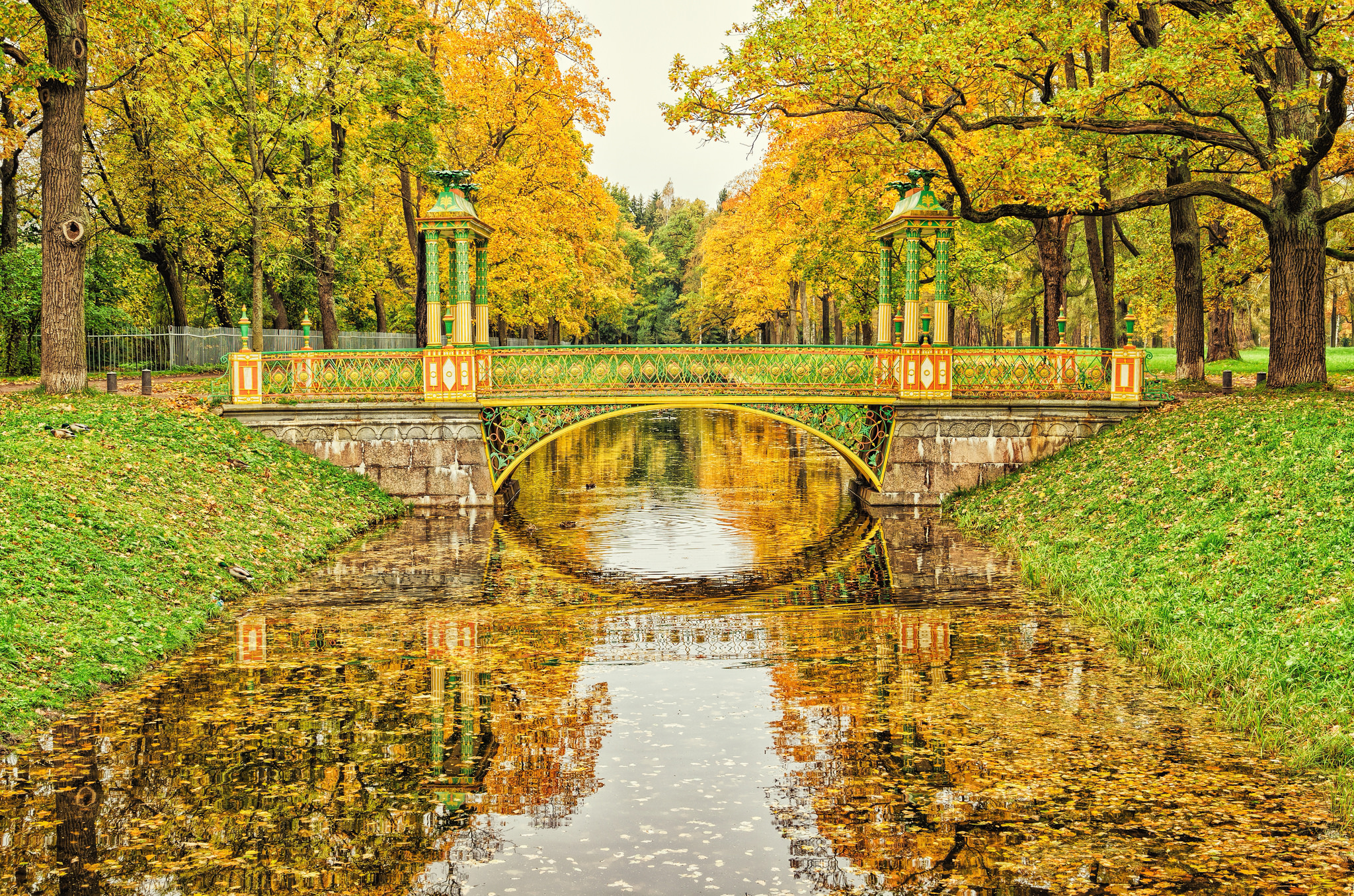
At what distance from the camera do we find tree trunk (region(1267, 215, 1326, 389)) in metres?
21.1

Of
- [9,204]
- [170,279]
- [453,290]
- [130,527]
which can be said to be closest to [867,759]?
[130,527]

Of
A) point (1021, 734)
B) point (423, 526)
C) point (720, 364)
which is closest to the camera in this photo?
point (1021, 734)

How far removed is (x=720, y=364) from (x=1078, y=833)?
15704 mm

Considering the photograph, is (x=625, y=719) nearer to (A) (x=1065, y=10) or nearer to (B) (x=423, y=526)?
(B) (x=423, y=526)

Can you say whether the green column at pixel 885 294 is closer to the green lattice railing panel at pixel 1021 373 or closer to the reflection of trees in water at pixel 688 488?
the green lattice railing panel at pixel 1021 373

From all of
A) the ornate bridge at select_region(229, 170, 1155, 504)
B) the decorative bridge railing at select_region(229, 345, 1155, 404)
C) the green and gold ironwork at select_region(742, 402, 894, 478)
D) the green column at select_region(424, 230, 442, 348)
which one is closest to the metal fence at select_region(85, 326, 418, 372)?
the decorative bridge railing at select_region(229, 345, 1155, 404)

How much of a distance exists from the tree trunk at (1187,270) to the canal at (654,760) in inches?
555

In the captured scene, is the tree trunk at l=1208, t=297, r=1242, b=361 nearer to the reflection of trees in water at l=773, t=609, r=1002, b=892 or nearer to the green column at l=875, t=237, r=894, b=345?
the green column at l=875, t=237, r=894, b=345

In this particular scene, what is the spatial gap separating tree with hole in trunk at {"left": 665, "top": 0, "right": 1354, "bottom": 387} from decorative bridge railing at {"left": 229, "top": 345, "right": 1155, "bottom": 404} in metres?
3.08

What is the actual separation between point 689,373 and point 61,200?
12473 millimetres

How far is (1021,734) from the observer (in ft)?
28.1

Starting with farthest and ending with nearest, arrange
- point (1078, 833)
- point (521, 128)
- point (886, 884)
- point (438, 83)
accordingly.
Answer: point (521, 128)
point (438, 83)
point (1078, 833)
point (886, 884)

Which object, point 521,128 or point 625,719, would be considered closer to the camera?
point 625,719

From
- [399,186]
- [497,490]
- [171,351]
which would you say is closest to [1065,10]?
[497,490]
